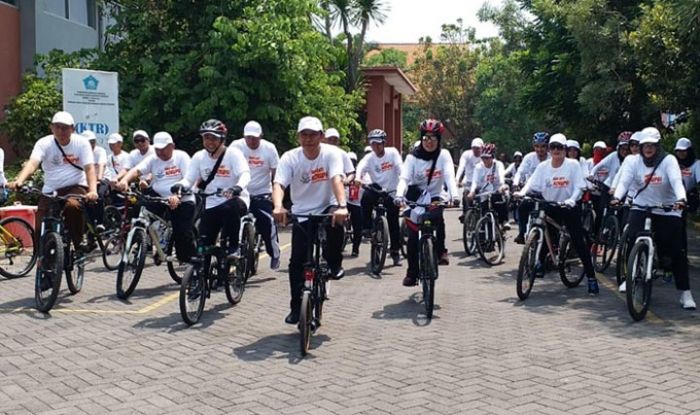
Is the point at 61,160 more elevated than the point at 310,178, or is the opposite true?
the point at 61,160

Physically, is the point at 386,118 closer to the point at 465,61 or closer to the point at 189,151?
the point at 465,61

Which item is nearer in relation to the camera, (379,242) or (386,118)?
(379,242)

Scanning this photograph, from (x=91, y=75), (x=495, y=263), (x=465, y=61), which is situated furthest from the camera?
(x=465, y=61)

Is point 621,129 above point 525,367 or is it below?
above

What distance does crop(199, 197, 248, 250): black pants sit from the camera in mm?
8570

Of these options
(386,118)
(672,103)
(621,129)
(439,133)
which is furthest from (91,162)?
(386,118)

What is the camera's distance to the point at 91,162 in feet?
30.2

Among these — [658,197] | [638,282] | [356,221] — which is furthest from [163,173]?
[658,197]

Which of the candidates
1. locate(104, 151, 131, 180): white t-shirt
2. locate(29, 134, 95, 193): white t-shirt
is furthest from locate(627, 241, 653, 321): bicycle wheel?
locate(104, 151, 131, 180): white t-shirt

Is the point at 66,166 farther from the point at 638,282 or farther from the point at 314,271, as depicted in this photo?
the point at 638,282

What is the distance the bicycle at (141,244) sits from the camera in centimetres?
912

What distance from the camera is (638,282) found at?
A: 8570 millimetres

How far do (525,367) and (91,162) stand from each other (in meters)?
5.38

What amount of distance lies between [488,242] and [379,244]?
2.22m
